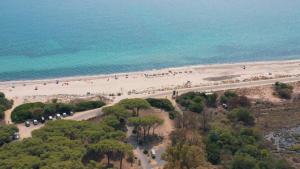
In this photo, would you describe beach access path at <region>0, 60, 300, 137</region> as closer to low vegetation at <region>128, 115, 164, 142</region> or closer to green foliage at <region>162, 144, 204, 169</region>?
low vegetation at <region>128, 115, 164, 142</region>

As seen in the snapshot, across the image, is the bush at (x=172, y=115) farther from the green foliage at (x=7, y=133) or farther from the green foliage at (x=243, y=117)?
the green foliage at (x=7, y=133)

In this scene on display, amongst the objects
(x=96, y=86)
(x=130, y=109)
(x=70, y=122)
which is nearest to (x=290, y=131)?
(x=130, y=109)

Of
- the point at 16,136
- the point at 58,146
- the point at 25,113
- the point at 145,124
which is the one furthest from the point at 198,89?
the point at 58,146

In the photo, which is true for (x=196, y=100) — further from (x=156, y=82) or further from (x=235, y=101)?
(x=156, y=82)

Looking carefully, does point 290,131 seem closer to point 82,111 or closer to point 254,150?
point 254,150

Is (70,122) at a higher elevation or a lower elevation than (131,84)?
lower

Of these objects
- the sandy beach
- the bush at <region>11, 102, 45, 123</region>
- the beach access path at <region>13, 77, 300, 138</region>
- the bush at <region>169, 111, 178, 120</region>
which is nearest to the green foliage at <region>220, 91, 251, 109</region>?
the beach access path at <region>13, 77, 300, 138</region>
